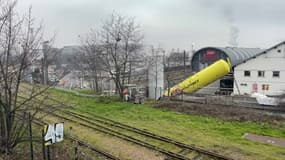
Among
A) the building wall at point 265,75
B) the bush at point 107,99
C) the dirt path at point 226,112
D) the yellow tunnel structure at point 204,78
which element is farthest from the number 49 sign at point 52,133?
the building wall at point 265,75

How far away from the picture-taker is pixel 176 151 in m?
13.0

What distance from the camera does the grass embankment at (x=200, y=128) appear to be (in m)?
13.2

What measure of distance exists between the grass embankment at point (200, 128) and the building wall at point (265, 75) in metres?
12.2

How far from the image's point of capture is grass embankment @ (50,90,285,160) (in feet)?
43.4

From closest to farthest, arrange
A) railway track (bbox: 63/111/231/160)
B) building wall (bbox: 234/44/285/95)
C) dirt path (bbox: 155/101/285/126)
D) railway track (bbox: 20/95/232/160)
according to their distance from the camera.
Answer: railway track (bbox: 20/95/232/160)
railway track (bbox: 63/111/231/160)
dirt path (bbox: 155/101/285/126)
building wall (bbox: 234/44/285/95)

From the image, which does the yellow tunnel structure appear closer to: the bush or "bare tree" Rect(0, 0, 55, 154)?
the bush

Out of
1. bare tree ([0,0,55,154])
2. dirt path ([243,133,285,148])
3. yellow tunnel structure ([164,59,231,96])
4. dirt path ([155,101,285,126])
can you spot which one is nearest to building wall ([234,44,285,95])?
yellow tunnel structure ([164,59,231,96])

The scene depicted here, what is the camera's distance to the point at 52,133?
356 inches

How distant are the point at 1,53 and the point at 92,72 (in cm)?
2467

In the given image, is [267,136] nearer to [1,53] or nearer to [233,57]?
[1,53]

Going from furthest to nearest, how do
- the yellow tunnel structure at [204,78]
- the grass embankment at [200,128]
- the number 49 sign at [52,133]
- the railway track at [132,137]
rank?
the yellow tunnel structure at [204,78] → the grass embankment at [200,128] → the railway track at [132,137] → the number 49 sign at [52,133]

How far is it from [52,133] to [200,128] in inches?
415

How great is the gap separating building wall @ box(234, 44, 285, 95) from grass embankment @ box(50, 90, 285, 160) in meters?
12.2

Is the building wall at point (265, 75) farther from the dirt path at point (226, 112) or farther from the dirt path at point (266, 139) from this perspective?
the dirt path at point (266, 139)
